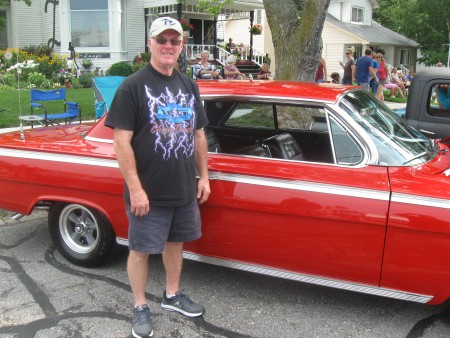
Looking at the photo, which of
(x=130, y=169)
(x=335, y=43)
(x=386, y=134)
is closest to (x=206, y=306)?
(x=130, y=169)

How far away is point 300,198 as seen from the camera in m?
3.15

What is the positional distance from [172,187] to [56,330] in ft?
4.10

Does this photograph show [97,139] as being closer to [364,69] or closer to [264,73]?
[364,69]

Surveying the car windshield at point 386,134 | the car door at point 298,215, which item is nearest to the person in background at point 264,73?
the car windshield at point 386,134

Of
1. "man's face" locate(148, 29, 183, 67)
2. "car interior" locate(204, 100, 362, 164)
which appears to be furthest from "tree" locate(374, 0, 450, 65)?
"man's face" locate(148, 29, 183, 67)

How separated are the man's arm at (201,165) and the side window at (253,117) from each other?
1495 millimetres

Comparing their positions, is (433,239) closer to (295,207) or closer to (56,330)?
(295,207)

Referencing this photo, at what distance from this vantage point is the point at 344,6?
33.5 meters

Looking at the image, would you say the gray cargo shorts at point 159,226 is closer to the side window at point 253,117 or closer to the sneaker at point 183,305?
the sneaker at point 183,305

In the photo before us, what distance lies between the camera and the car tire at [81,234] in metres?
3.93

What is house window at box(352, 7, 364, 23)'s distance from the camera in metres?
34.6

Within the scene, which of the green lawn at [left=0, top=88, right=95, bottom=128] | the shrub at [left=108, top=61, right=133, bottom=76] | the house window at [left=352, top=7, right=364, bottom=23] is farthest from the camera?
the house window at [left=352, top=7, right=364, bottom=23]

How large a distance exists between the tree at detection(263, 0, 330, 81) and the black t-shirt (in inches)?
198

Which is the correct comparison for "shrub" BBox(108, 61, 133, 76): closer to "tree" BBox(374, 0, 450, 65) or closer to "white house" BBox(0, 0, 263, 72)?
"white house" BBox(0, 0, 263, 72)
